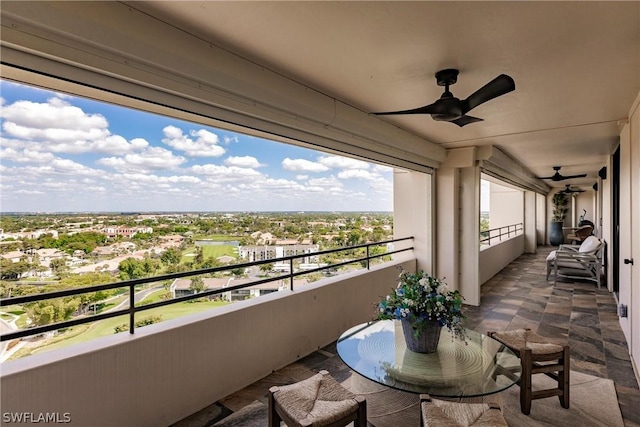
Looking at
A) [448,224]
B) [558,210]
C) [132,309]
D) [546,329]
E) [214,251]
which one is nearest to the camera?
[132,309]

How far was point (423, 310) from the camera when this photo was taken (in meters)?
2.13

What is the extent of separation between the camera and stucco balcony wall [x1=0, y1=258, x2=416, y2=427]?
5.39ft

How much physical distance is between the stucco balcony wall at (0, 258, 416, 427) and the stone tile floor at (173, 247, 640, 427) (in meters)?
0.13

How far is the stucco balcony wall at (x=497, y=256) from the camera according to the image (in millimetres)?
6117

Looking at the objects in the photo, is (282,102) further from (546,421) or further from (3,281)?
(546,421)

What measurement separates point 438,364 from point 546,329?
8.34 ft

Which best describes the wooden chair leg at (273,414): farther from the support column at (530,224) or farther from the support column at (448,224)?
the support column at (530,224)

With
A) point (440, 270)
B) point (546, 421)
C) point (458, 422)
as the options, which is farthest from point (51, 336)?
point (440, 270)

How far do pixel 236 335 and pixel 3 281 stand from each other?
1.42 metres

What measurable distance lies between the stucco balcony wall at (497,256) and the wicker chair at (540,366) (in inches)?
110

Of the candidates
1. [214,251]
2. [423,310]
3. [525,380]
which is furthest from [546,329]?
[214,251]

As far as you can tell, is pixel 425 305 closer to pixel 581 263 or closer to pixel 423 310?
pixel 423 310

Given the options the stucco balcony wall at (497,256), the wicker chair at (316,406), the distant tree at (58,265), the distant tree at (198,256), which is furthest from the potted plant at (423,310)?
the stucco balcony wall at (497,256)

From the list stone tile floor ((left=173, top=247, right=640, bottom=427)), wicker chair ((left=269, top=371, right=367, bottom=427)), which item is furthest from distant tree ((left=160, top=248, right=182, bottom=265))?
wicker chair ((left=269, top=371, right=367, bottom=427))
